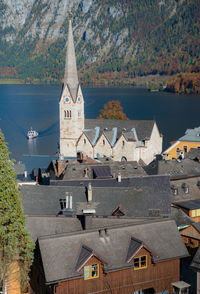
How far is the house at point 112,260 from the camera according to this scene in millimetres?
30312

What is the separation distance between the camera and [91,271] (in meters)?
30.8

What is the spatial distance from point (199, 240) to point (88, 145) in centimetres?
4368

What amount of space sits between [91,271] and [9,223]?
6.40m

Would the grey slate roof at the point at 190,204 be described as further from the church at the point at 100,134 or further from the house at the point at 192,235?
the church at the point at 100,134

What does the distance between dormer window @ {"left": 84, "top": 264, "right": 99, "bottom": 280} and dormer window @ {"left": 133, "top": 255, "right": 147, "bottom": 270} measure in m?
Answer: 2.55

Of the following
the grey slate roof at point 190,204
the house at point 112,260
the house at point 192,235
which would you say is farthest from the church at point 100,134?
the house at point 112,260

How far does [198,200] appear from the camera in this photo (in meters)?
51.0

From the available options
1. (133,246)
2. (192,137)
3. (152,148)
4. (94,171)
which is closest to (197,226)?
(133,246)

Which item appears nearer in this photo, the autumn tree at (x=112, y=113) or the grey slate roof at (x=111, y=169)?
the grey slate roof at (x=111, y=169)

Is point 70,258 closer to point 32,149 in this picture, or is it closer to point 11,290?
point 11,290

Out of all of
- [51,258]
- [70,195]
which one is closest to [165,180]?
[70,195]

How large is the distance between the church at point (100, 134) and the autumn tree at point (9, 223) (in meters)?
47.3

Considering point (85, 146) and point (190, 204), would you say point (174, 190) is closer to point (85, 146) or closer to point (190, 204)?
point (190, 204)

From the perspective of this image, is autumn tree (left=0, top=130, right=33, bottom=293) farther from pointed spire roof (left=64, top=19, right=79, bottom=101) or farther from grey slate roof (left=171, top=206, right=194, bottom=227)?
pointed spire roof (left=64, top=19, right=79, bottom=101)
